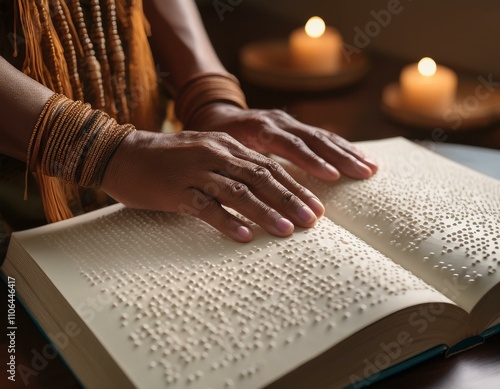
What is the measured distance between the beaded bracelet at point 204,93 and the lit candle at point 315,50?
0.53m

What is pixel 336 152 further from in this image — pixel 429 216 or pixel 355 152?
pixel 429 216

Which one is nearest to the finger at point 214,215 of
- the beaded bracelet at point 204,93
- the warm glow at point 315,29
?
the beaded bracelet at point 204,93

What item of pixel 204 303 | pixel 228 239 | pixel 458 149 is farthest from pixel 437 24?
pixel 204 303

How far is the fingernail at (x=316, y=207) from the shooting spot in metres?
0.67

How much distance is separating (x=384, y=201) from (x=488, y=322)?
175mm

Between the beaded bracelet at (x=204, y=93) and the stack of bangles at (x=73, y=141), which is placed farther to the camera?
the beaded bracelet at (x=204, y=93)

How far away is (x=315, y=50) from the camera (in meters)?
1.44

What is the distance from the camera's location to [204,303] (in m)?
0.54

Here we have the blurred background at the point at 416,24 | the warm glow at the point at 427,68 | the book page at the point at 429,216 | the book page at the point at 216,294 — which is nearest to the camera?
the book page at the point at 216,294

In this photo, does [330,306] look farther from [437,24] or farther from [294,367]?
[437,24]

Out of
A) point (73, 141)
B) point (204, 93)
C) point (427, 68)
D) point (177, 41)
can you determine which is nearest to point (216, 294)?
point (73, 141)

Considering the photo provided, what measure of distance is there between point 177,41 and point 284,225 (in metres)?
0.44

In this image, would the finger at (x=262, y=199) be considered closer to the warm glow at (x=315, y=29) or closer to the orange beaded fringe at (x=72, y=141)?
the orange beaded fringe at (x=72, y=141)

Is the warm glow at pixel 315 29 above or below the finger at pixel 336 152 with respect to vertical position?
above
